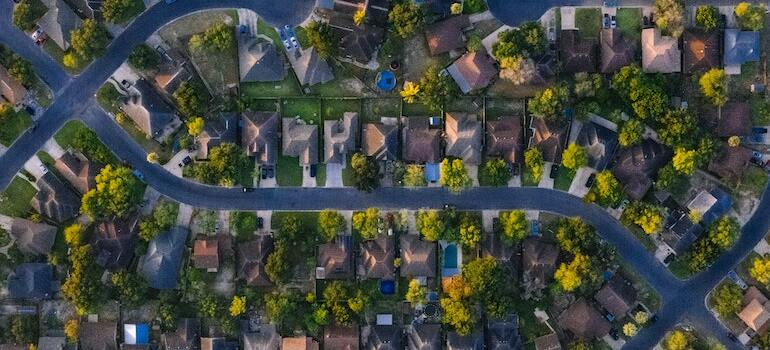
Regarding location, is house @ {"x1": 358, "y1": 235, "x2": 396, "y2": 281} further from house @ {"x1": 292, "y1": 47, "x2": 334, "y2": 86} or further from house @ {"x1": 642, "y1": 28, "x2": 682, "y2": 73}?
house @ {"x1": 642, "y1": 28, "x2": 682, "y2": 73}

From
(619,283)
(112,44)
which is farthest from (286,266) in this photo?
(619,283)

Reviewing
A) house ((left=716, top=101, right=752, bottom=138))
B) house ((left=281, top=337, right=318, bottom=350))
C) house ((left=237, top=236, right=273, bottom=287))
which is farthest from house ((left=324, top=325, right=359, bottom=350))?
house ((left=716, top=101, right=752, bottom=138))

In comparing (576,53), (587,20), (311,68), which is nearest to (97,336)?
(311,68)

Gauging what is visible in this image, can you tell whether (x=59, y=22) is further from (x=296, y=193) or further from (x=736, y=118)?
(x=736, y=118)

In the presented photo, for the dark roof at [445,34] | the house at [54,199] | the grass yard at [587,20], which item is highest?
the grass yard at [587,20]

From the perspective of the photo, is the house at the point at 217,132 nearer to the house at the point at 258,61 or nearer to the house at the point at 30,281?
the house at the point at 258,61

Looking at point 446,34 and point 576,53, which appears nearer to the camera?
point 576,53

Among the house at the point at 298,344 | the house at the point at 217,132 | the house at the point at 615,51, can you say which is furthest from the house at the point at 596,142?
the house at the point at 217,132
